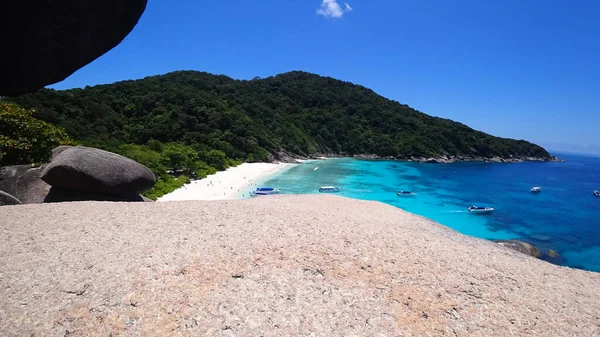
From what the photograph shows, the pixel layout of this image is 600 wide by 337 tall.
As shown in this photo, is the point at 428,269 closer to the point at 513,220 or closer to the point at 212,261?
the point at 212,261

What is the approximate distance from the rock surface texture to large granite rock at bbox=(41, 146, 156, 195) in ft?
9.65

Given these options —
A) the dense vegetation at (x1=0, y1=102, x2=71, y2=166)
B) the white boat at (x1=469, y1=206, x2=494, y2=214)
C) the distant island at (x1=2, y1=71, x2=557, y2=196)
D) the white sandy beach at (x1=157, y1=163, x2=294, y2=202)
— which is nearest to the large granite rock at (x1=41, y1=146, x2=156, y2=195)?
the dense vegetation at (x1=0, y1=102, x2=71, y2=166)

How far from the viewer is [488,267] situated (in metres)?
7.73

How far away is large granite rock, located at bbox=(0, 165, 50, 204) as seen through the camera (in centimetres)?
1180

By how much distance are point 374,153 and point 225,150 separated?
42.8 metres

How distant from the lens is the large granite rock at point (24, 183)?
11.8 metres

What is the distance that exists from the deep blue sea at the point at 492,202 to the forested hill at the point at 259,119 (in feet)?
Result: 57.6

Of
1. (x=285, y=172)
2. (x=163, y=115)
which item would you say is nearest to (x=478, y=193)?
(x=285, y=172)

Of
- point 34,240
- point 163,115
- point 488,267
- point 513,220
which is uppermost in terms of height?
point 163,115

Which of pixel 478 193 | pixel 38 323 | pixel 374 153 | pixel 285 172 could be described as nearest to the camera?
pixel 38 323

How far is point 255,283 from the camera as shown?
5594mm

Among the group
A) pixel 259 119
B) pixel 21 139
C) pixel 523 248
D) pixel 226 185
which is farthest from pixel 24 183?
pixel 259 119

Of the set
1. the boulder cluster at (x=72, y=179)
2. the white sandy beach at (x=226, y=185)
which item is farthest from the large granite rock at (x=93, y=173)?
the white sandy beach at (x=226, y=185)

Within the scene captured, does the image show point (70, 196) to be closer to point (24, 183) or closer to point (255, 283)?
point (24, 183)
